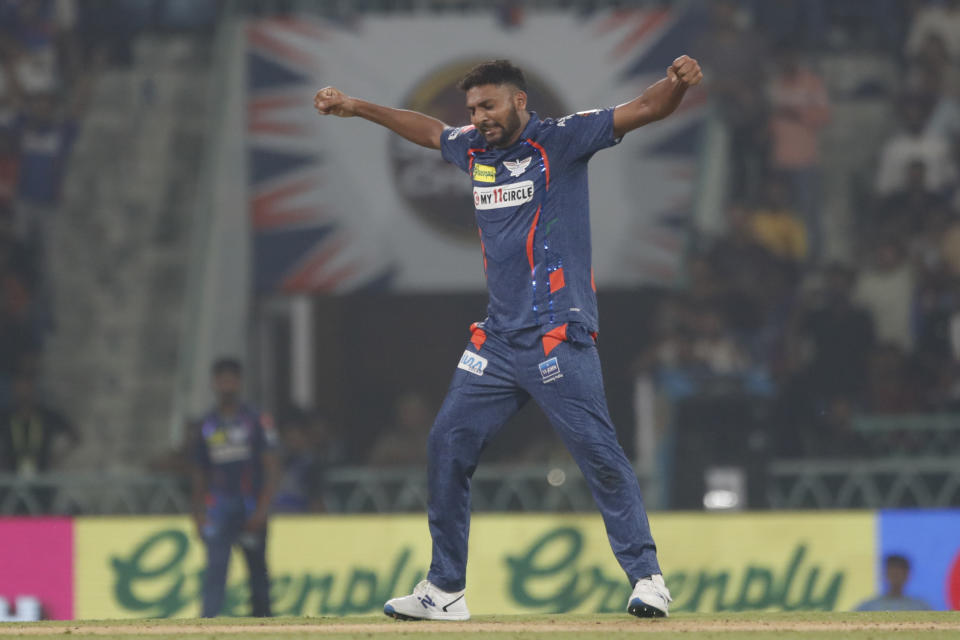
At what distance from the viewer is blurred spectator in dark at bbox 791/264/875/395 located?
1317 centimetres

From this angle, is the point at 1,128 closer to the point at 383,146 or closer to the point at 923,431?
the point at 383,146

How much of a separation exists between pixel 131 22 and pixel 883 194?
6.79 meters

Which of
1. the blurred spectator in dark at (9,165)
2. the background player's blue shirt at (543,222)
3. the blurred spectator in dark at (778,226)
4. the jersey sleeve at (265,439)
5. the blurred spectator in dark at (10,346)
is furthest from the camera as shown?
the blurred spectator in dark at (9,165)

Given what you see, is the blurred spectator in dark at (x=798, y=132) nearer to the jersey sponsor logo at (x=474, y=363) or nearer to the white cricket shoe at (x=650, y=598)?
the jersey sponsor logo at (x=474, y=363)

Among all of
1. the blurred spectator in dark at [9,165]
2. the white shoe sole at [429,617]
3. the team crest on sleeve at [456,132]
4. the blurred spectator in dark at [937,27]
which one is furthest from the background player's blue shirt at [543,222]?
the blurred spectator in dark at [937,27]

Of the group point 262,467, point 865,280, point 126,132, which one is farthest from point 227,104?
point 865,280

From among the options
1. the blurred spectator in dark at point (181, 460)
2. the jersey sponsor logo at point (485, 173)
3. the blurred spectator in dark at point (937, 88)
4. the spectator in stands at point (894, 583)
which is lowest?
the spectator in stands at point (894, 583)

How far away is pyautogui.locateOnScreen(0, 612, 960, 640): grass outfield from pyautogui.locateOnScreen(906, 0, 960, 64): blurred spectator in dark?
9.30 meters

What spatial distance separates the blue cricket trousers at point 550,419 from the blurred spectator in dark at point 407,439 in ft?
22.6

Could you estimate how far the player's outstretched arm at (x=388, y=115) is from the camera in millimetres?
6910

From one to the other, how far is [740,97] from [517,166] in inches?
342

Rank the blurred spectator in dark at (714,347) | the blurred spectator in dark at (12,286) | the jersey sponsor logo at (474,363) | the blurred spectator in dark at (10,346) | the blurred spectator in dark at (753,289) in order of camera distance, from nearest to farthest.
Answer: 1. the jersey sponsor logo at (474,363)
2. the blurred spectator in dark at (714,347)
3. the blurred spectator in dark at (753,289)
4. the blurred spectator in dark at (10,346)
5. the blurred spectator in dark at (12,286)

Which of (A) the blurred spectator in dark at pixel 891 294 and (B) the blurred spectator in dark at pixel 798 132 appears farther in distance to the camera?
(B) the blurred spectator in dark at pixel 798 132

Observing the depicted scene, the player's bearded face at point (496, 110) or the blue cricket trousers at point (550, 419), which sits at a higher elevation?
the player's bearded face at point (496, 110)
